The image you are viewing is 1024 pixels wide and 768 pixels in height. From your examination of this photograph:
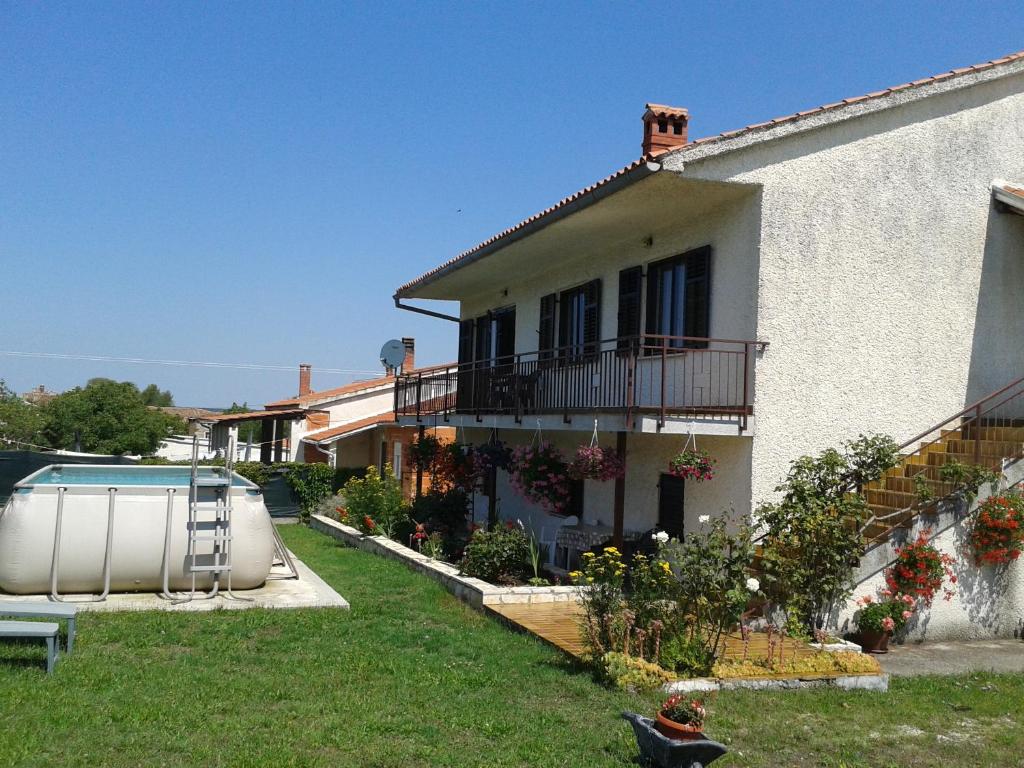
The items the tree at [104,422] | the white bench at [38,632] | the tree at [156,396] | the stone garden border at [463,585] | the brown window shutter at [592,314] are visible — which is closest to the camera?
the white bench at [38,632]

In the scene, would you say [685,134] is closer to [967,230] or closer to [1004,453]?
[967,230]

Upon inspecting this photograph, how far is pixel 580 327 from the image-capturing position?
16094mm

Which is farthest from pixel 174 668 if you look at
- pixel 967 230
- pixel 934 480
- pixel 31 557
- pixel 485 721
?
pixel 967 230

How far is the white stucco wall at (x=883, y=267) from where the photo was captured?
11.4 metres

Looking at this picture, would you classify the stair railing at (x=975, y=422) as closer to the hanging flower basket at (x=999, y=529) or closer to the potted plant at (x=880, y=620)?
the hanging flower basket at (x=999, y=529)

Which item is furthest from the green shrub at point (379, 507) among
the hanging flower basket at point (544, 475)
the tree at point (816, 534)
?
the tree at point (816, 534)

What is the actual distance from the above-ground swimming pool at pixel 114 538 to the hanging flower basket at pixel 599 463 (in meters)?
3.94

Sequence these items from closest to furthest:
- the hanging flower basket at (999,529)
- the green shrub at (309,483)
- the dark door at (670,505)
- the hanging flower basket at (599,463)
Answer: the hanging flower basket at (999,529)
the hanging flower basket at (599,463)
the dark door at (670,505)
the green shrub at (309,483)

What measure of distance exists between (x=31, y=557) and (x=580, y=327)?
863cm

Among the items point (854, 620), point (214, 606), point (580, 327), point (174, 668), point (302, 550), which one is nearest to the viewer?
point (174, 668)

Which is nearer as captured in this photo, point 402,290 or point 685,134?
point 685,134

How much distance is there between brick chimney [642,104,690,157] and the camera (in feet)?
41.3

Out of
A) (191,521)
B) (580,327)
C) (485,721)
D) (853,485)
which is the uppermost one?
(580,327)

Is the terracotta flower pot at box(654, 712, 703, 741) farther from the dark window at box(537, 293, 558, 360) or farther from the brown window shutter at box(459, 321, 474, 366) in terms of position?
the brown window shutter at box(459, 321, 474, 366)
